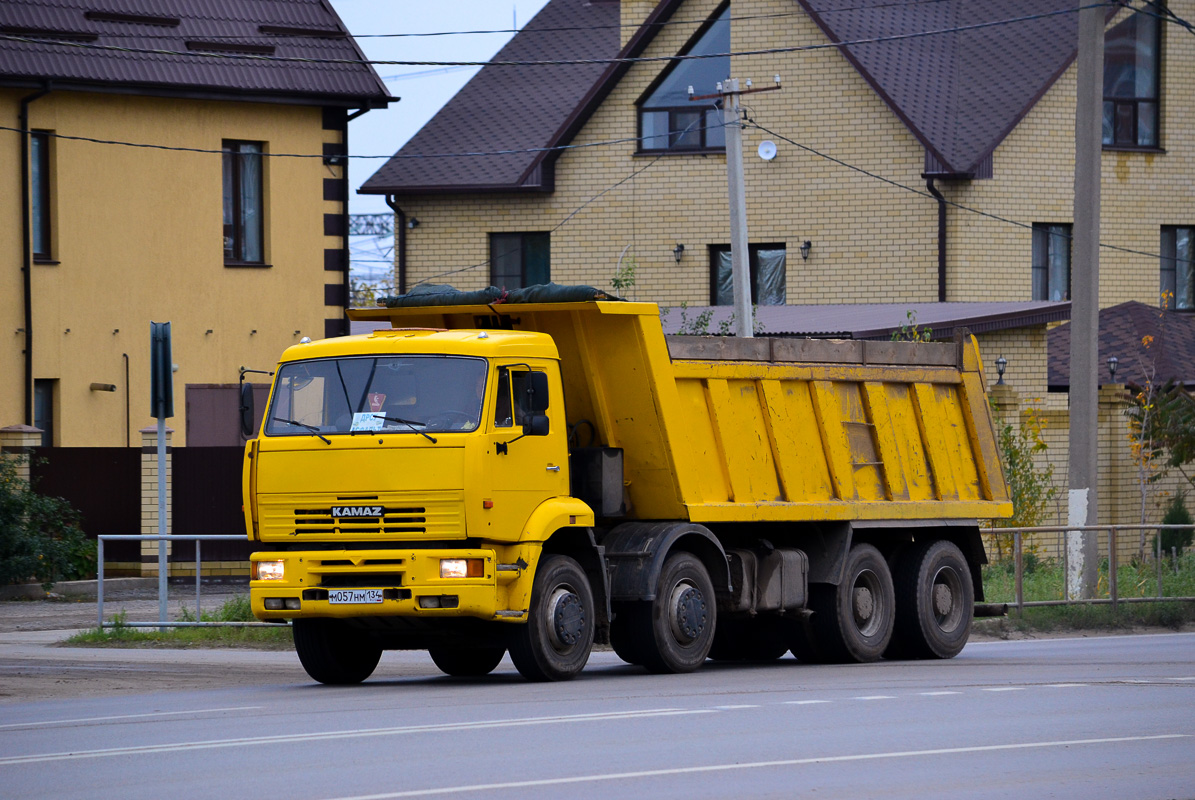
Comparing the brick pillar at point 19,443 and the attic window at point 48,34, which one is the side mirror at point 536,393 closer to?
the brick pillar at point 19,443

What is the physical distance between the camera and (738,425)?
15555 millimetres

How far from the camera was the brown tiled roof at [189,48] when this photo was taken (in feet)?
90.6

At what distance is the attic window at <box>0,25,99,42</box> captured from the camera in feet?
90.4

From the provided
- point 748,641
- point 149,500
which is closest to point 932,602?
point 748,641

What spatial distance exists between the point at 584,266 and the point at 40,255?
11937 mm

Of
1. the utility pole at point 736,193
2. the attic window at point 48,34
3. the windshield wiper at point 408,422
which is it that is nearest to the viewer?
the windshield wiper at point 408,422

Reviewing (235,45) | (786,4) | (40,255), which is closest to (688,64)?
(786,4)

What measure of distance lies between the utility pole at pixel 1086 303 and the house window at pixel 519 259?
16340mm

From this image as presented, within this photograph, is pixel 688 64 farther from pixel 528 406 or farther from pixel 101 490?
pixel 528 406

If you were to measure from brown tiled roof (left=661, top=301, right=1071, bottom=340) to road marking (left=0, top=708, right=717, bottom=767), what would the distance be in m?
16.5

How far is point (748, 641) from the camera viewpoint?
17516mm

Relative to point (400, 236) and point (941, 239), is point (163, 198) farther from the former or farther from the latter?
point (941, 239)

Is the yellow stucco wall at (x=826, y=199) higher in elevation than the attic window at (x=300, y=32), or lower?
lower

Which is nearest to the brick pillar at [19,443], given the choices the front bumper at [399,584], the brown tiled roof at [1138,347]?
the front bumper at [399,584]
